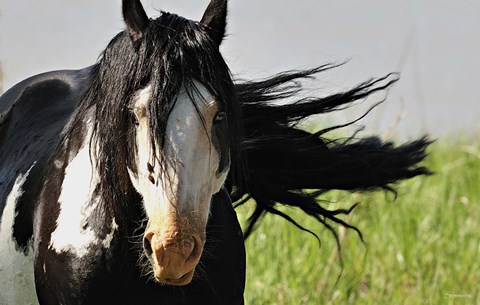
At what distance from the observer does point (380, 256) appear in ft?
22.6

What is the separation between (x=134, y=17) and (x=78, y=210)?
642 millimetres

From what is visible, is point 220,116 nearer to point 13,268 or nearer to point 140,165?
point 140,165

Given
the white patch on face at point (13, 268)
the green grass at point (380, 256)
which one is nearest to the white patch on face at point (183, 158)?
the white patch on face at point (13, 268)

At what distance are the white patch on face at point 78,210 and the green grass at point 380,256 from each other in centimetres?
226

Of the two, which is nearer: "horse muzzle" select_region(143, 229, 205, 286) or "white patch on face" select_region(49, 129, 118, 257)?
"horse muzzle" select_region(143, 229, 205, 286)

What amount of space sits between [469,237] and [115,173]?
12.7ft

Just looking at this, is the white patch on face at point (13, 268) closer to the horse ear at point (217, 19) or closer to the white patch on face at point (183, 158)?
the white patch on face at point (183, 158)

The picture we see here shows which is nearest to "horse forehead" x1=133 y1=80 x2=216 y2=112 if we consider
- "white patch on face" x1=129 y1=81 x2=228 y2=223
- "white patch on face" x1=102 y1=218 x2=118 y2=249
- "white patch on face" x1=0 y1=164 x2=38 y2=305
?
"white patch on face" x1=129 y1=81 x2=228 y2=223

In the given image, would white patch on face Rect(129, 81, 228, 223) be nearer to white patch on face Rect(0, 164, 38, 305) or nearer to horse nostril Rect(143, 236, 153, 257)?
horse nostril Rect(143, 236, 153, 257)

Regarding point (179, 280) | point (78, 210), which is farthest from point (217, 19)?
point (179, 280)

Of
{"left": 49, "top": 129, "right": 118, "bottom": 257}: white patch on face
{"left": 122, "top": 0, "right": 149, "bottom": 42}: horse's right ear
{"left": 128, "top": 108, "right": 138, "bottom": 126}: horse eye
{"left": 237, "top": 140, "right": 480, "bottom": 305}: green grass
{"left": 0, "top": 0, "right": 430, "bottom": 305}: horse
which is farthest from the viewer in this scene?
{"left": 237, "top": 140, "right": 480, "bottom": 305}: green grass

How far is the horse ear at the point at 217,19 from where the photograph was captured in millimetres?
3787

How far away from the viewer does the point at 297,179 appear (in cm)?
500

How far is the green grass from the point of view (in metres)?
6.29
